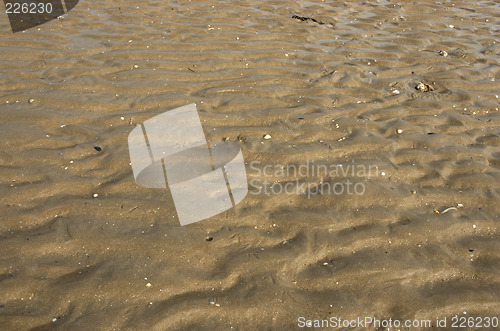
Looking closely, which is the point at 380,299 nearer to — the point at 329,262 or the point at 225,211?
the point at 329,262

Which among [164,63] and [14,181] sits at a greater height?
[164,63]

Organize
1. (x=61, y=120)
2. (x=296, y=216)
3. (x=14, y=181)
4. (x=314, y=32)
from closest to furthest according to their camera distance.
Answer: (x=296, y=216) < (x=14, y=181) < (x=61, y=120) < (x=314, y=32)

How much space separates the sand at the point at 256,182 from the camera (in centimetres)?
200

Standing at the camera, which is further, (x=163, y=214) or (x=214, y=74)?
(x=214, y=74)

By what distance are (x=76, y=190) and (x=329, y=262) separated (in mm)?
1533

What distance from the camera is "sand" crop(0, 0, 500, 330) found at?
6.57 feet

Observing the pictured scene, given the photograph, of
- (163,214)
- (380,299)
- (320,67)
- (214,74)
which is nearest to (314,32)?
(320,67)

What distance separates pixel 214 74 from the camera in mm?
4047

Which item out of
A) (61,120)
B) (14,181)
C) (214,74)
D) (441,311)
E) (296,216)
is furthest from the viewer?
(214,74)

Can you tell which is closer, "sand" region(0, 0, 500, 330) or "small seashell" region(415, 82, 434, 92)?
"sand" region(0, 0, 500, 330)

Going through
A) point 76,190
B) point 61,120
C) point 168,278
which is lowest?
point 168,278

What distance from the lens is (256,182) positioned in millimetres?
2752

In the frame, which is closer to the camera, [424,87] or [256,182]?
[256,182]

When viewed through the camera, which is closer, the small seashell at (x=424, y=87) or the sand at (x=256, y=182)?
the sand at (x=256, y=182)
